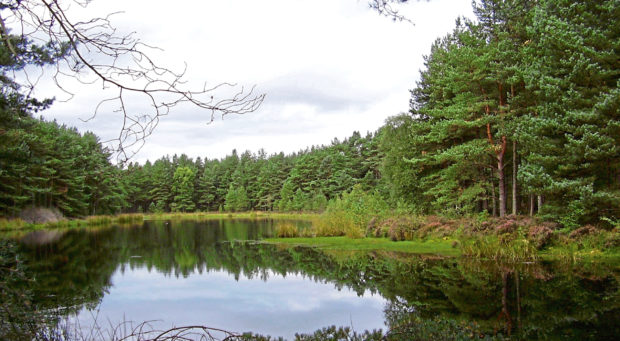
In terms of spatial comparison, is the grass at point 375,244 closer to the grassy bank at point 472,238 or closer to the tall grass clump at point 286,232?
the grassy bank at point 472,238

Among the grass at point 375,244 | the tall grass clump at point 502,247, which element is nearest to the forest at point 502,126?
the tall grass clump at point 502,247

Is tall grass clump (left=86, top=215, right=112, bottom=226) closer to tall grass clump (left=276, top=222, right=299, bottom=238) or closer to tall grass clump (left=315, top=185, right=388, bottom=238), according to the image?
tall grass clump (left=276, top=222, right=299, bottom=238)

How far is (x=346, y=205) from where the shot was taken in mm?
28594

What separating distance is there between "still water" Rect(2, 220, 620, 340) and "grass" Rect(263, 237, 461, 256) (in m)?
1.22

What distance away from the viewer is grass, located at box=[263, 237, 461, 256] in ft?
50.9

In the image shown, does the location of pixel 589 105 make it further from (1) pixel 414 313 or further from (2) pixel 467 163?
(1) pixel 414 313

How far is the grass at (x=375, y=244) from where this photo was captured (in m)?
15.5

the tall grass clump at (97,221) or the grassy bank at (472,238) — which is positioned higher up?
the grassy bank at (472,238)

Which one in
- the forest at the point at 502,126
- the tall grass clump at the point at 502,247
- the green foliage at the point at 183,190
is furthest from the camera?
the green foliage at the point at 183,190

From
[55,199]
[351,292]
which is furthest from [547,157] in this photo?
[55,199]

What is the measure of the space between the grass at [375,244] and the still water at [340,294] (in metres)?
1.22

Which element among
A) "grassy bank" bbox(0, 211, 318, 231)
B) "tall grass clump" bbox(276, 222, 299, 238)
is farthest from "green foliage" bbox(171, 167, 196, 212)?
"tall grass clump" bbox(276, 222, 299, 238)

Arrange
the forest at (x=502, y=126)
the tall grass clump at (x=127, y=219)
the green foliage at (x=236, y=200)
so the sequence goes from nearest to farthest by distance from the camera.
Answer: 1. the forest at (x=502, y=126)
2. the tall grass clump at (x=127, y=219)
3. the green foliage at (x=236, y=200)

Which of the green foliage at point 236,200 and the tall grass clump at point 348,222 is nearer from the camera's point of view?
the tall grass clump at point 348,222
